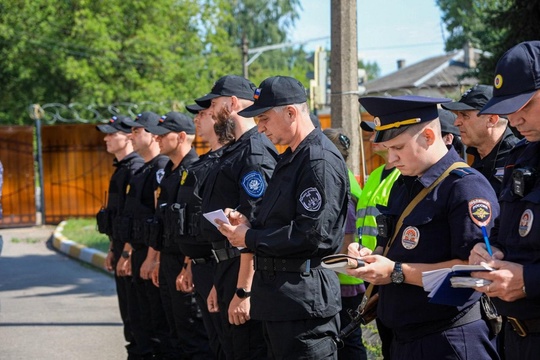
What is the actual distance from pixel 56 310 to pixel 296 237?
6.62 meters

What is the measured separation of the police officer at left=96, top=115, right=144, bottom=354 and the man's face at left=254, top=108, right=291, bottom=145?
10.3ft

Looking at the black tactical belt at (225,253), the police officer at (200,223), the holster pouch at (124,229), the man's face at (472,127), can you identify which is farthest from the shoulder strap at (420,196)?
the holster pouch at (124,229)

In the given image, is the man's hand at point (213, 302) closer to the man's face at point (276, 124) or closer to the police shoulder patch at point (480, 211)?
the man's face at point (276, 124)

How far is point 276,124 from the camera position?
4410 millimetres

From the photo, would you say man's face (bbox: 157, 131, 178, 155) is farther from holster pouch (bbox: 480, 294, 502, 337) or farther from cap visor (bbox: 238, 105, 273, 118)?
holster pouch (bbox: 480, 294, 502, 337)

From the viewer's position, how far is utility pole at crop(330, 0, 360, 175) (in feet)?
25.4

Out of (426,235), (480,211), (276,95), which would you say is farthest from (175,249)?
A: (480,211)

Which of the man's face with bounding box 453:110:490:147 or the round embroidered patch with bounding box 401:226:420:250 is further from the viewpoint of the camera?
the man's face with bounding box 453:110:490:147

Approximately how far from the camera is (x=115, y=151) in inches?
315

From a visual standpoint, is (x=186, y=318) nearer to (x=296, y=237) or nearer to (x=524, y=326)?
(x=296, y=237)

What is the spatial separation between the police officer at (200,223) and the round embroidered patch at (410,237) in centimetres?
208

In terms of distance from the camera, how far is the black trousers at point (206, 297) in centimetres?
546

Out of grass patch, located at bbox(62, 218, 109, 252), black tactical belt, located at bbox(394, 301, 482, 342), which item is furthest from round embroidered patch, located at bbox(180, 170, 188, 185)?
grass patch, located at bbox(62, 218, 109, 252)

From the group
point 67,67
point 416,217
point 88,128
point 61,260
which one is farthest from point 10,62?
point 416,217
